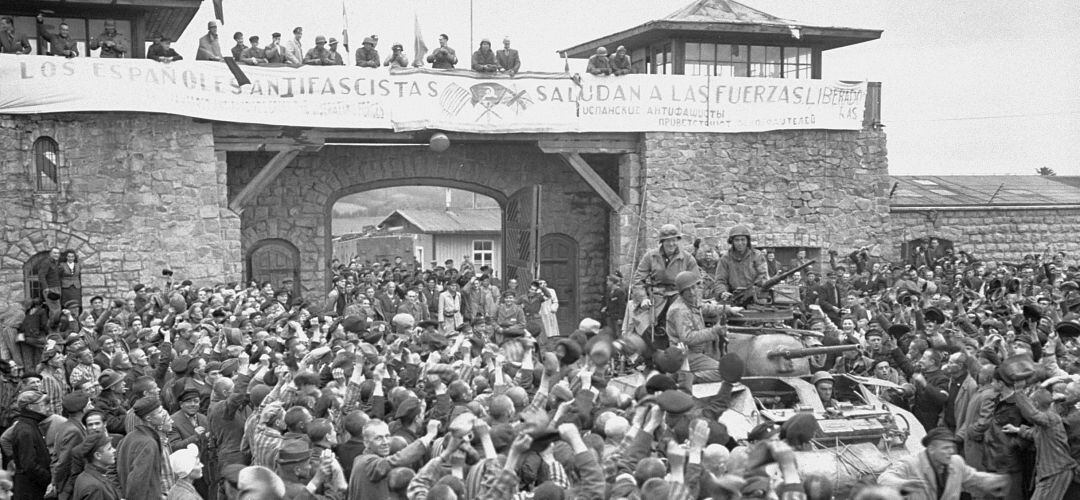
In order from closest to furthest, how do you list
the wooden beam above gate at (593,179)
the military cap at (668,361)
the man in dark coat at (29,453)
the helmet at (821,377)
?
1. the military cap at (668,361)
2. the man in dark coat at (29,453)
3. the helmet at (821,377)
4. the wooden beam above gate at (593,179)

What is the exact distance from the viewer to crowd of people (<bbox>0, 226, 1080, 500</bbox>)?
23.1ft

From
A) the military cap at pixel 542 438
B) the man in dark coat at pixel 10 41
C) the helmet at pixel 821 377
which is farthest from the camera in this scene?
the man in dark coat at pixel 10 41

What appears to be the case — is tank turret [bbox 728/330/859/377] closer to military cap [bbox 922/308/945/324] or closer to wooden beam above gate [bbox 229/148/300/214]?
military cap [bbox 922/308/945/324]

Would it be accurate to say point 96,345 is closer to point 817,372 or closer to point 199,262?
point 199,262

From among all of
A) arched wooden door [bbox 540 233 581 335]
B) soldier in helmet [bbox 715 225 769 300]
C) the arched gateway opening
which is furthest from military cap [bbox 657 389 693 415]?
the arched gateway opening

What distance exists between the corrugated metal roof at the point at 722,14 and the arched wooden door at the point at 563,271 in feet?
16.2

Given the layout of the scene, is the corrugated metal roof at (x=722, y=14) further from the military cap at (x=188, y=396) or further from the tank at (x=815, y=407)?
the military cap at (x=188, y=396)

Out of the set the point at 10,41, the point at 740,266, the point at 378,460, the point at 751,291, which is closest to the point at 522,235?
the point at 10,41

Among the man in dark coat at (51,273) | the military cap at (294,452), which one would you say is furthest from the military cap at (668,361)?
the man in dark coat at (51,273)

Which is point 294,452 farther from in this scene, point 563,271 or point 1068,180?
point 1068,180

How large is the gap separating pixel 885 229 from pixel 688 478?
57.2ft

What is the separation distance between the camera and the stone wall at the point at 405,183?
22.9 meters

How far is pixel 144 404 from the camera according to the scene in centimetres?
884

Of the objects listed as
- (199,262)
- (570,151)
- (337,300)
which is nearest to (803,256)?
(570,151)
